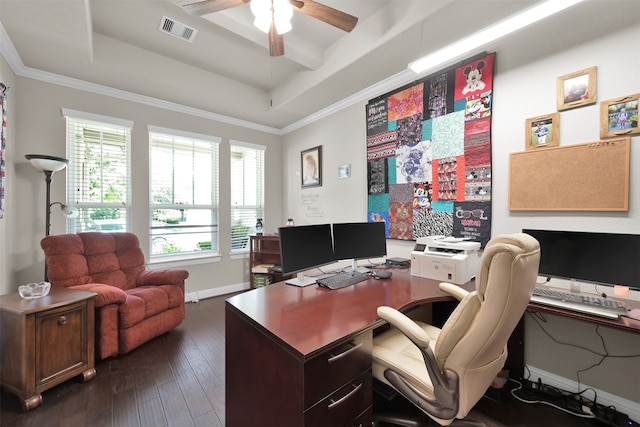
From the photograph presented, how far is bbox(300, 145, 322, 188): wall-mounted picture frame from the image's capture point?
3.83m

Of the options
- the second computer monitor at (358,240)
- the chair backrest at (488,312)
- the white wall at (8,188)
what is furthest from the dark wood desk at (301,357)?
the white wall at (8,188)

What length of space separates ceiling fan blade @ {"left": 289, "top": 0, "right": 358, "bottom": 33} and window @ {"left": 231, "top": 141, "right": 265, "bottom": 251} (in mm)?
2731

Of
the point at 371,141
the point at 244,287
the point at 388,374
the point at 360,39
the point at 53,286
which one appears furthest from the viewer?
the point at 244,287

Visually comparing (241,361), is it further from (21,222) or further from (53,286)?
(21,222)

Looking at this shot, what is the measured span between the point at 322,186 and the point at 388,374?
2.81m

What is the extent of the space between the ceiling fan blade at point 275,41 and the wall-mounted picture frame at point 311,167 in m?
1.89

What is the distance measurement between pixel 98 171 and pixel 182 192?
3.08 feet

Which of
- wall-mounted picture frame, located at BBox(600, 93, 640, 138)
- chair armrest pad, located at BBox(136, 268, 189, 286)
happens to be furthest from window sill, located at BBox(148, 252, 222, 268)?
wall-mounted picture frame, located at BBox(600, 93, 640, 138)

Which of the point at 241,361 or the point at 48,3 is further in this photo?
the point at 48,3

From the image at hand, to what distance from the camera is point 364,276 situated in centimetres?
204

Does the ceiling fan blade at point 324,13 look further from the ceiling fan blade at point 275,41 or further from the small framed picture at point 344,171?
the small framed picture at point 344,171

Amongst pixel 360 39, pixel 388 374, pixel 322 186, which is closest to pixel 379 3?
pixel 360 39

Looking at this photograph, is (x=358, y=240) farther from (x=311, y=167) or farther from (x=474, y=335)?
(x=311, y=167)

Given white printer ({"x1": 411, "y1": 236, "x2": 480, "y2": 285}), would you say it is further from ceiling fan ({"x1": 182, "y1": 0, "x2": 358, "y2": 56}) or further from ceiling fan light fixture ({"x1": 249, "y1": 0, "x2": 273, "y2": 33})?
ceiling fan light fixture ({"x1": 249, "y1": 0, "x2": 273, "y2": 33})
